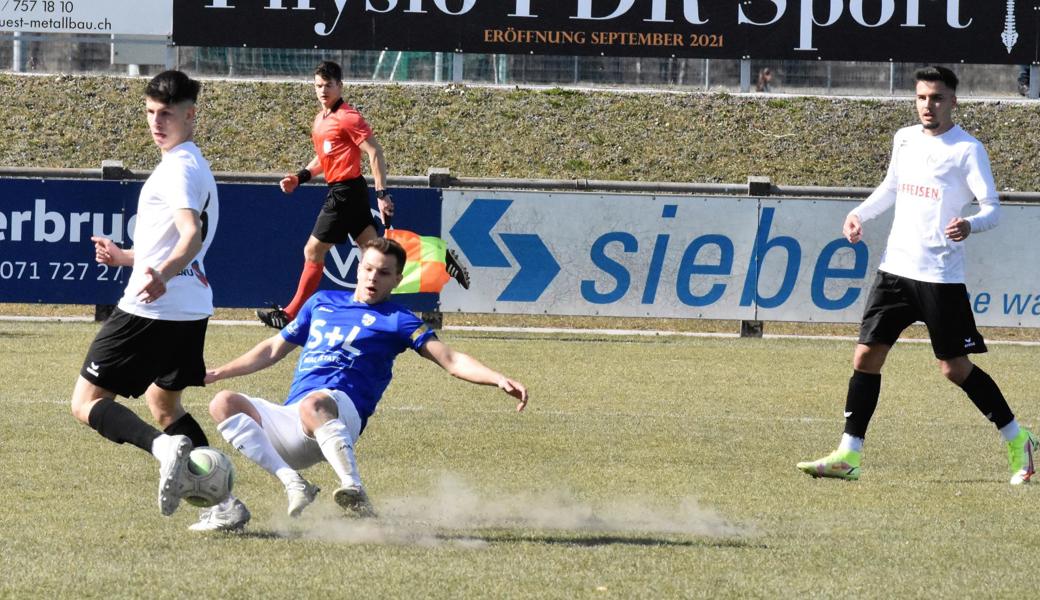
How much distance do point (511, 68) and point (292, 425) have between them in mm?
17341

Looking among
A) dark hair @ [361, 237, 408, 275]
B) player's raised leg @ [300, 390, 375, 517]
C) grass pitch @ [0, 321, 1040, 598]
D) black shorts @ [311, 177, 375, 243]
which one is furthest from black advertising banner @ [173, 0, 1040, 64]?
player's raised leg @ [300, 390, 375, 517]

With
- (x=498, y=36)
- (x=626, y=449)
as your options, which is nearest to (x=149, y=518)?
(x=626, y=449)

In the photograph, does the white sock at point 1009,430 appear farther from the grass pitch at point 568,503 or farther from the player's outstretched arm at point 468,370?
the player's outstretched arm at point 468,370

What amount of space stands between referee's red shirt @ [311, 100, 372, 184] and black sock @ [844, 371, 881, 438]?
224 inches

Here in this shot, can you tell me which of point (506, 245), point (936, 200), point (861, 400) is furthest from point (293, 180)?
point (936, 200)

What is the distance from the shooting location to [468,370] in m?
6.06

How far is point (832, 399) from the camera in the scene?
11336mm

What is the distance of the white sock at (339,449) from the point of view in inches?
236

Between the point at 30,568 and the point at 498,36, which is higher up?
the point at 498,36

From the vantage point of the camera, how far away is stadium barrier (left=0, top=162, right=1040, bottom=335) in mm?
15477

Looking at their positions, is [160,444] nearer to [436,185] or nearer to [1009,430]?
[1009,430]

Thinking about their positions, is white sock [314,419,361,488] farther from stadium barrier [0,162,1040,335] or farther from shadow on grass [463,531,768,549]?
stadium barrier [0,162,1040,335]

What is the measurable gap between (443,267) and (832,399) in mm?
5131

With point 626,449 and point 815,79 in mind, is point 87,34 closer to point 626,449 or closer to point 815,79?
point 815,79
